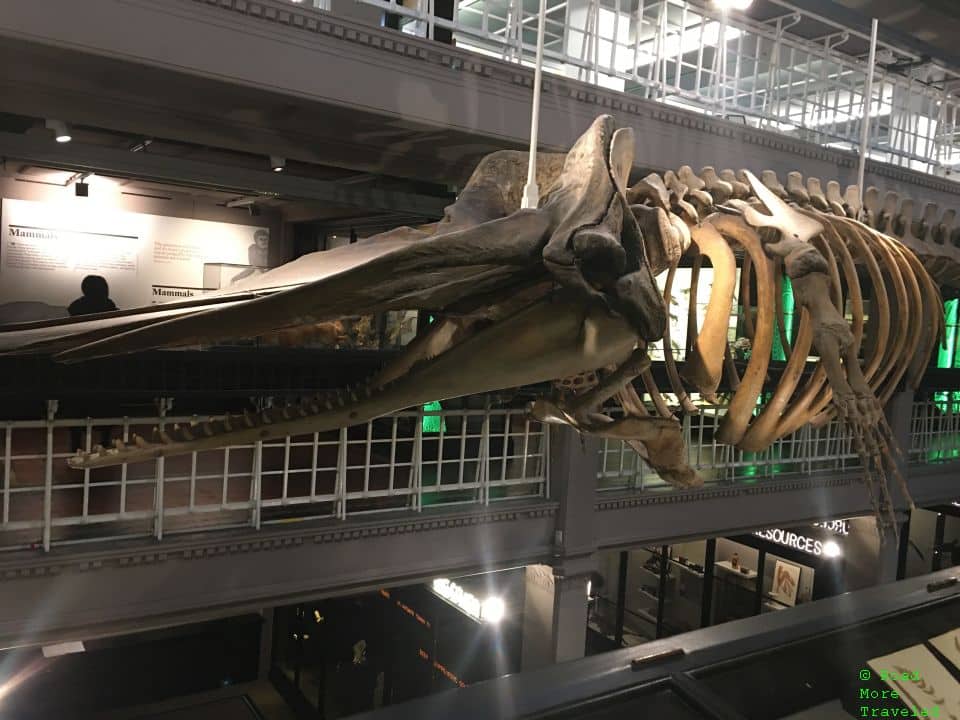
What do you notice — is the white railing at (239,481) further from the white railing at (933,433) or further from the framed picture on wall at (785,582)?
the white railing at (933,433)

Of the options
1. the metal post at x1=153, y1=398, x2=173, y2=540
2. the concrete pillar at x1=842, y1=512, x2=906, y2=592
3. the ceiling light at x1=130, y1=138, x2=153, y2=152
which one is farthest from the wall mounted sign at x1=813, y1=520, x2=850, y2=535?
the ceiling light at x1=130, y1=138, x2=153, y2=152

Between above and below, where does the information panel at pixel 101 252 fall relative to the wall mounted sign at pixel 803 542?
above

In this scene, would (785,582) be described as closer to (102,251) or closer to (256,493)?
(256,493)

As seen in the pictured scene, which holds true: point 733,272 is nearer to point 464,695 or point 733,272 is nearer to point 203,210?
point 464,695

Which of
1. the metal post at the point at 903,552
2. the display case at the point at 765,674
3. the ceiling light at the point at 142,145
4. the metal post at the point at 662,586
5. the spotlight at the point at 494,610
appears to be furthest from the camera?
the metal post at the point at 903,552

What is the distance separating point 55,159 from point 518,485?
13.0 feet

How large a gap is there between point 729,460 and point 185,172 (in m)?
5.20

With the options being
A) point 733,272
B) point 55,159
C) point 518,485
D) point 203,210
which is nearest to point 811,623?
point 733,272

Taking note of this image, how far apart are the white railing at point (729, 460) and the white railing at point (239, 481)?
3.06ft

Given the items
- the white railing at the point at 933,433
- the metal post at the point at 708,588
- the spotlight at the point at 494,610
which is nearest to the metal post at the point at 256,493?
the spotlight at the point at 494,610

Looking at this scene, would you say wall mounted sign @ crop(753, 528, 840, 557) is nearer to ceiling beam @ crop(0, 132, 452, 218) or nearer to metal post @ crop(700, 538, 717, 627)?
metal post @ crop(700, 538, 717, 627)

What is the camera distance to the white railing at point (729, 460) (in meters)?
6.32

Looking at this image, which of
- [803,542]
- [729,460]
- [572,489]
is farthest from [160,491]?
[803,542]

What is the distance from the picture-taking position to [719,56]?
5797mm
